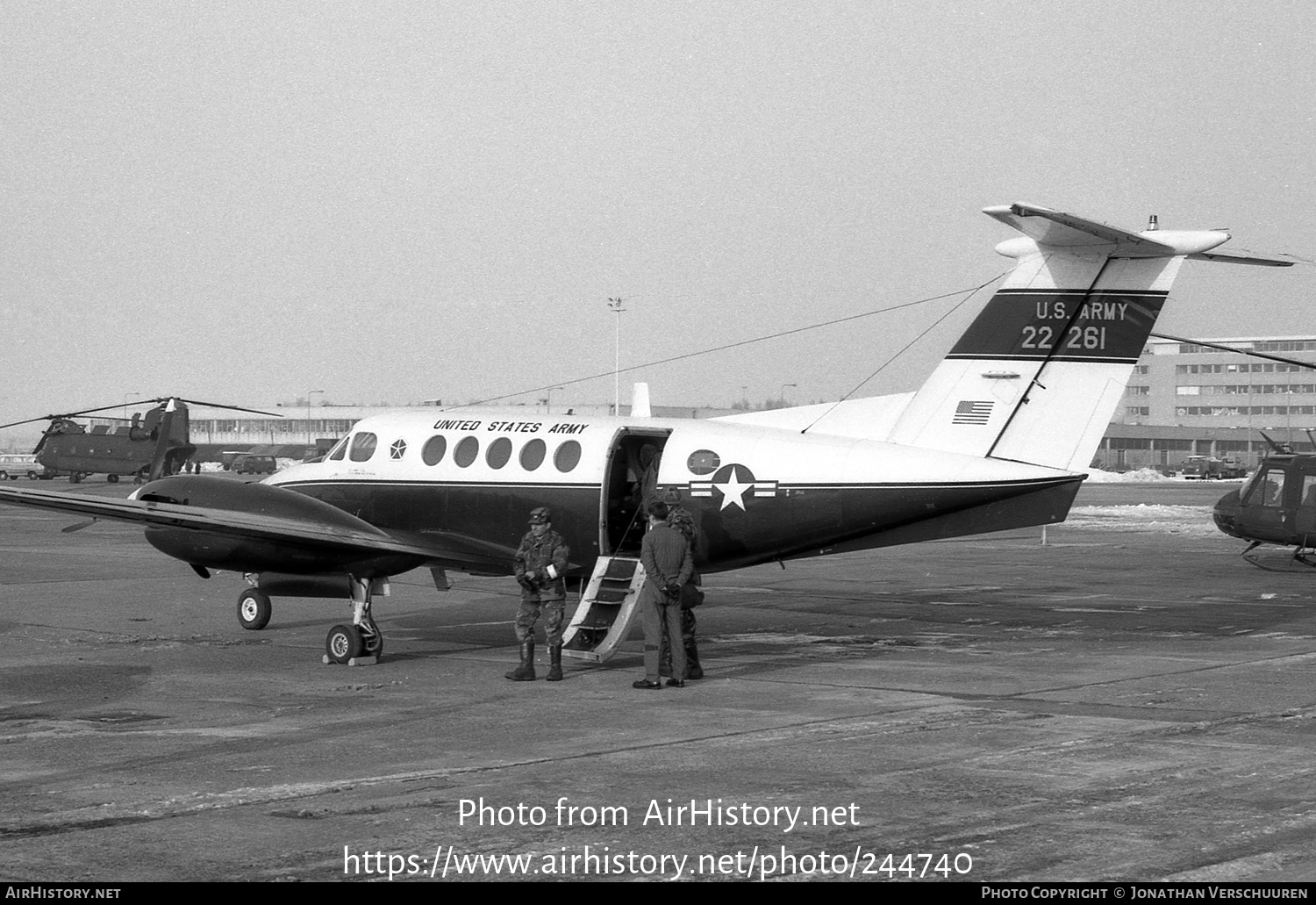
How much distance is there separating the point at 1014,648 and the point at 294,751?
31.9 ft

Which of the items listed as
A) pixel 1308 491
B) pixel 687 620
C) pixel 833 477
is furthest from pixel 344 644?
pixel 1308 491

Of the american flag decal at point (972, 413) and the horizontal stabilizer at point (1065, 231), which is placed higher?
the horizontal stabilizer at point (1065, 231)

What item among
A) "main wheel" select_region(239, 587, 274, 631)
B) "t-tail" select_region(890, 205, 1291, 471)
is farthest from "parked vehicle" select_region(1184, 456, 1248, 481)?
"main wheel" select_region(239, 587, 274, 631)

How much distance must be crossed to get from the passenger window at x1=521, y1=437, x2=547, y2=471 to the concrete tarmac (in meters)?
2.39

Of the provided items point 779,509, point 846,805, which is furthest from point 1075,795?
point 779,509

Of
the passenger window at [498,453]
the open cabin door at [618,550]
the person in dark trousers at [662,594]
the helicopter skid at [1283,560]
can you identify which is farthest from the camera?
the helicopter skid at [1283,560]

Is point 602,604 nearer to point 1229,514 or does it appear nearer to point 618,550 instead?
point 618,550

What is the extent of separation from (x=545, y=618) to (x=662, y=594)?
58.3 inches

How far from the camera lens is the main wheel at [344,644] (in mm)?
16297

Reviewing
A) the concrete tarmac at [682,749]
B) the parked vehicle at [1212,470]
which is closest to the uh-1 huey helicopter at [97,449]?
the concrete tarmac at [682,749]

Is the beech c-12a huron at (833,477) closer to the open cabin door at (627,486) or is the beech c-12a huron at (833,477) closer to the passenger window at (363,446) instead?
the open cabin door at (627,486)

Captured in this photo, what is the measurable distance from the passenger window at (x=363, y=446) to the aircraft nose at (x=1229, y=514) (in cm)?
1986

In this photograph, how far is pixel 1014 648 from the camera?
1758 cm

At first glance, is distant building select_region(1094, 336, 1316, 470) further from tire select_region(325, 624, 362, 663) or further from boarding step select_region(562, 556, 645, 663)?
tire select_region(325, 624, 362, 663)
